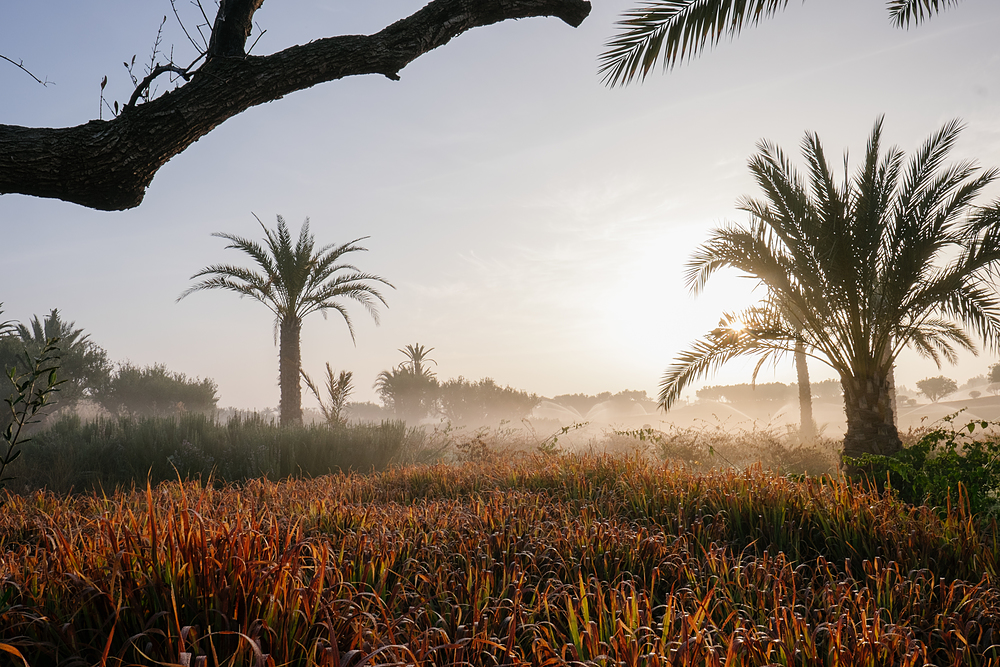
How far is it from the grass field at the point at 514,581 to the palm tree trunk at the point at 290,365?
10495 mm

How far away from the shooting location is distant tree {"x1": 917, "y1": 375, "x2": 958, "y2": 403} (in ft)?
135

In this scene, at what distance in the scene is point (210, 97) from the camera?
440 centimetres

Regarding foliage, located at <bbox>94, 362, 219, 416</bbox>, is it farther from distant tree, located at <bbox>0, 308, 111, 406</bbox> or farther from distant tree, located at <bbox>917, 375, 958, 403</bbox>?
distant tree, located at <bbox>917, 375, 958, 403</bbox>

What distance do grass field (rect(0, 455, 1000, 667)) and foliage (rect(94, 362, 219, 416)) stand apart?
28.2 m

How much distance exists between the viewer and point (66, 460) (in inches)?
333

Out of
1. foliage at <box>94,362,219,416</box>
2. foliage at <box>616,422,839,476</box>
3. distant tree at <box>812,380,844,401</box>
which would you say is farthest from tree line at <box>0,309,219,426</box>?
distant tree at <box>812,380,844,401</box>

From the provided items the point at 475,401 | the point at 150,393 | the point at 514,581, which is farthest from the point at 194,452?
the point at 475,401

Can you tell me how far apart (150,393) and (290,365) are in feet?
63.5

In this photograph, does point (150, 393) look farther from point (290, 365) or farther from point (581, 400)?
point (581, 400)

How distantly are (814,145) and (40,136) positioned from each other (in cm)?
997

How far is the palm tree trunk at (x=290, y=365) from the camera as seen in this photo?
51.6 feet

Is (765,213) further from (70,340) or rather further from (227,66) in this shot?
(70,340)

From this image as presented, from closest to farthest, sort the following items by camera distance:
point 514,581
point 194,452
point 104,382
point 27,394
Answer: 1. point 514,581
2. point 27,394
3. point 194,452
4. point 104,382

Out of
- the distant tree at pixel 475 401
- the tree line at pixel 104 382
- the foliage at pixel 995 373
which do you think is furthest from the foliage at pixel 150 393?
the foliage at pixel 995 373
